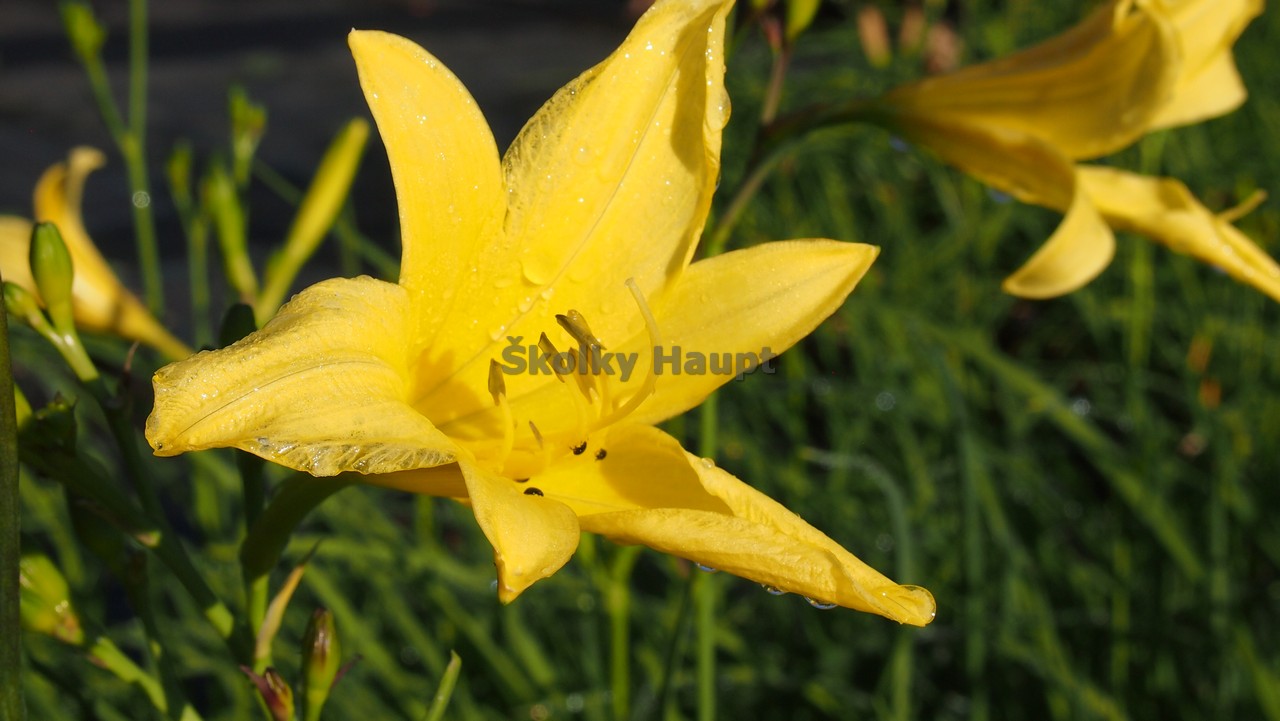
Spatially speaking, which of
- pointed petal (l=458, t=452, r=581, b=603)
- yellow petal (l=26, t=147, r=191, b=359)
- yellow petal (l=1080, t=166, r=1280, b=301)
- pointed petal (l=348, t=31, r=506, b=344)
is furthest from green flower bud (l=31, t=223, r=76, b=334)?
yellow petal (l=1080, t=166, r=1280, b=301)

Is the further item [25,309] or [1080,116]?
[1080,116]

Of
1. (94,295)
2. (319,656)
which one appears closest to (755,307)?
(319,656)

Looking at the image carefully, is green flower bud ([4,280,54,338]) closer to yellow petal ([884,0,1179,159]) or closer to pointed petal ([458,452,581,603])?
pointed petal ([458,452,581,603])

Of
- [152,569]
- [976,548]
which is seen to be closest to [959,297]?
[976,548]

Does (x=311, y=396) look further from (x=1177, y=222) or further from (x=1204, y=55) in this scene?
(x=1204, y=55)

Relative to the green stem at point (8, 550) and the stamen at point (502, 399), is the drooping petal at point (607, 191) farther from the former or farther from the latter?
the green stem at point (8, 550)

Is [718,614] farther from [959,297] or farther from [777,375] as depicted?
[959,297]

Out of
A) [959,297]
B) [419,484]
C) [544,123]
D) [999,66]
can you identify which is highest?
[544,123]

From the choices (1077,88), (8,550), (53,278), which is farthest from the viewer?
(1077,88)
